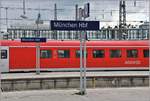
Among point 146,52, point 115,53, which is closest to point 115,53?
point 115,53

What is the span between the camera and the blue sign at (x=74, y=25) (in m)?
15.0

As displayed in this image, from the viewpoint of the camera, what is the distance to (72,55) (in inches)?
1192

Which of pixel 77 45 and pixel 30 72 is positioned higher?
pixel 77 45

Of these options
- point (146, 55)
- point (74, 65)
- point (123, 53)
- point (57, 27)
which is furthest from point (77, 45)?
point (57, 27)

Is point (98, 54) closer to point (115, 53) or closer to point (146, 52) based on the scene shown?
point (115, 53)

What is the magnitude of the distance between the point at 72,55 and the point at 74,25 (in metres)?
15.2

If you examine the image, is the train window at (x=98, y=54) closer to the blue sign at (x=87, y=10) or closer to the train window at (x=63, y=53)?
the train window at (x=63, y=53)

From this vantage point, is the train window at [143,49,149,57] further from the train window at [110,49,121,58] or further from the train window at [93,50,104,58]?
the train window at [93,50,104,58]

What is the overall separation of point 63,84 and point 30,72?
1111 cm

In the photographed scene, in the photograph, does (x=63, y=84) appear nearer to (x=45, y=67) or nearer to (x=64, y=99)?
(x=64, y=99)

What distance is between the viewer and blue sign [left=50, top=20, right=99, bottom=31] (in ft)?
49.4

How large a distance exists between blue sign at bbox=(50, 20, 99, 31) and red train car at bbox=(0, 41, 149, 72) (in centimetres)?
1446

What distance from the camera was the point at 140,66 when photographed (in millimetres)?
31547

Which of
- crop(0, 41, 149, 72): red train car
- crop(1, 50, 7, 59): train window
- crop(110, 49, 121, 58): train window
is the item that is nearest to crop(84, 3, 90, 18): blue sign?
crop(0, 41, 149, 72): red train car
